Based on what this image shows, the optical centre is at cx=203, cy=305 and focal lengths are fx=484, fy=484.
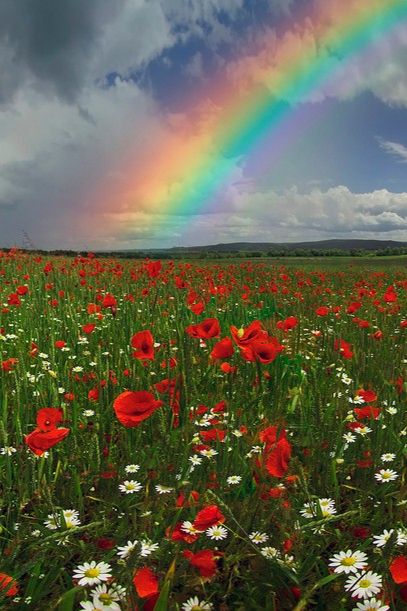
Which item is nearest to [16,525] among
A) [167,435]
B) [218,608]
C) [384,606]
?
[167,435]

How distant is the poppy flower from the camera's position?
1.78 meters

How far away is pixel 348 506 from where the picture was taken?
102 inches

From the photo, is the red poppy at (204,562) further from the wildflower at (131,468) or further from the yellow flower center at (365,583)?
the wildflower at (131,468)

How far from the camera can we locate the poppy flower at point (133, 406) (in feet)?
5.84

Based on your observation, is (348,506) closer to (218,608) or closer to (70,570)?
(218,608)

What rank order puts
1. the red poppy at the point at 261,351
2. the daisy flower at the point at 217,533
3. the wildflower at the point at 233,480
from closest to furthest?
the daisy flower at the point at 217,533, the red poppy at the point at 261,351, the wildflower at the point at 233,480

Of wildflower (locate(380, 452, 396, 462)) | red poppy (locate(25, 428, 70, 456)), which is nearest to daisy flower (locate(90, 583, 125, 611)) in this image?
red poppy (locate(25, 428, 70, 456))

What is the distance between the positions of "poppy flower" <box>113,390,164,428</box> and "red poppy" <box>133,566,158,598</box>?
487 millimetres

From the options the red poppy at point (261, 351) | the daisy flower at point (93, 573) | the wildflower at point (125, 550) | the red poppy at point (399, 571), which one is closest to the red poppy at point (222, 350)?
the red poppy at point (261, 351)

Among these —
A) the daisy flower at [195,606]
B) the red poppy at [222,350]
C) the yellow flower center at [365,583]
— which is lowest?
the daisy flower at [195,606]

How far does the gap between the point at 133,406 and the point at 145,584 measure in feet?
1.95

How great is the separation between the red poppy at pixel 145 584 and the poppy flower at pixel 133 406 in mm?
487

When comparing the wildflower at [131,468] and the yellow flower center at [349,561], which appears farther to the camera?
the wildflower at [131,468]

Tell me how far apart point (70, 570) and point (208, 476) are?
0.76m
